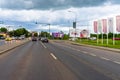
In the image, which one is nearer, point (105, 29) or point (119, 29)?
point (119, 29)

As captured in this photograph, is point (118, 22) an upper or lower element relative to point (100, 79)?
upper

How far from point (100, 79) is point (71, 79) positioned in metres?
1.09

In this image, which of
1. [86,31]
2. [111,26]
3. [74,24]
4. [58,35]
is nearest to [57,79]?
[111,26]

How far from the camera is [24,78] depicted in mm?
11219

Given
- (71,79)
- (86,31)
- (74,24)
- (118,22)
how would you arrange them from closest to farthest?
(71,79), (118,22), (74,24), (86,31)

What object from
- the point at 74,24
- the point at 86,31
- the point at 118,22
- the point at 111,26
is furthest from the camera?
the point at 86,31

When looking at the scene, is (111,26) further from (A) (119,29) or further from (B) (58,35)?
(B) (58,35)

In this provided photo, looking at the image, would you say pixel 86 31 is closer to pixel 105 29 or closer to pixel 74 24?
pixel 74 24

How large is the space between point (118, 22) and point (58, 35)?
123 meters

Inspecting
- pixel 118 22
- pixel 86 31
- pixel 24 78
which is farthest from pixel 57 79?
pixel 86 31

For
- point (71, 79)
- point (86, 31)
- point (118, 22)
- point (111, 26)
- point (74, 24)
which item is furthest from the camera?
point (86, 31)

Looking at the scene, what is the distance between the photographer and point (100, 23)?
67312 mm

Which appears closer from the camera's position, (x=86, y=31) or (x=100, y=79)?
(x=100, y=79)

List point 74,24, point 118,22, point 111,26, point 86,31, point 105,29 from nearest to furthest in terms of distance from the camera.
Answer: point 118,22 < point 111,26 < point 105,29 < point 74,24 < point 86,31
